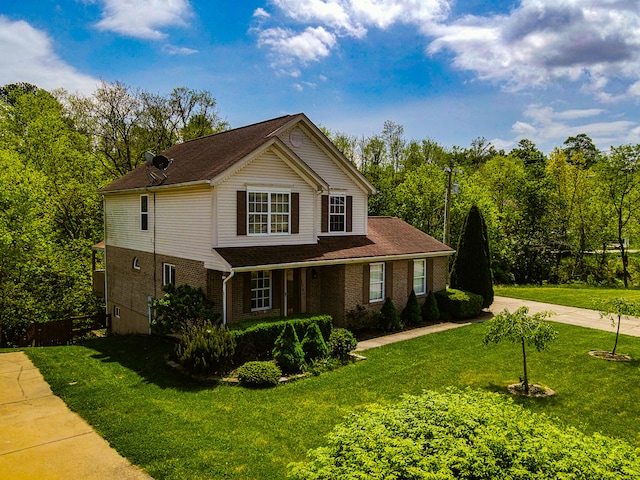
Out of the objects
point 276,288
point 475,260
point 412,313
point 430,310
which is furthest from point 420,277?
point 276,288

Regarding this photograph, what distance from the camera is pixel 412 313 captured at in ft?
64.1

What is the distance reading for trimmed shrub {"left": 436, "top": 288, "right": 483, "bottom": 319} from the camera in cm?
2069

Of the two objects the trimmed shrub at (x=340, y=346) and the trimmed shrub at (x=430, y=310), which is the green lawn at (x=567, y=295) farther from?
the trimmed shrub at (x=340, y=346)

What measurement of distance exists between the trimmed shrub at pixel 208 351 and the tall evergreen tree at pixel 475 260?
13.8 m

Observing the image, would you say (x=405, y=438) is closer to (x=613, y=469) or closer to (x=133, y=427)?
(x=613, y=469)

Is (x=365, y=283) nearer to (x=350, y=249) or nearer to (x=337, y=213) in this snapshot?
Result: (x=350, y=249)

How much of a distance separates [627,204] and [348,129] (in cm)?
2694

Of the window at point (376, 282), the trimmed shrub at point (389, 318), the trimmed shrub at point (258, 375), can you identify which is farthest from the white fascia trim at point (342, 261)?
the trimmed shrub at point (258, 375)

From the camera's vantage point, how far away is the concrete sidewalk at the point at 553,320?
1719 centimetres

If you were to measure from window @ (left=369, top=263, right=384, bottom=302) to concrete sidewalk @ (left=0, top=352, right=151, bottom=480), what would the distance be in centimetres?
1201

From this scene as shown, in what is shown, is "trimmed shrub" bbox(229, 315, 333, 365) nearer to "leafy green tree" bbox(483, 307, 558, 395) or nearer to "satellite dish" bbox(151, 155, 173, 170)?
"leafy green tree" bbox(483, 307, 558, 395)

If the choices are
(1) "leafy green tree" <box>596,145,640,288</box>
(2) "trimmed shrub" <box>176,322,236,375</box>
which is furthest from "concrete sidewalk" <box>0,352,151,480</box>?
(1) "leafy green tree" <box>596,145,640,288</box>

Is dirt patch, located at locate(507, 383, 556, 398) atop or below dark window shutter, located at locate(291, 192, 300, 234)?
below

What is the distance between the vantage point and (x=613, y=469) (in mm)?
4664
